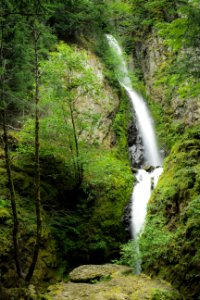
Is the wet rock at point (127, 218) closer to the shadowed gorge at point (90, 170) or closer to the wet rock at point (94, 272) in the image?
the shadowed gorge at point (90, 170)

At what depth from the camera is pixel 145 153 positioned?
18703mm

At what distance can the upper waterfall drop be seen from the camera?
Answer: 736 inches

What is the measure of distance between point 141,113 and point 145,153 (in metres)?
3.42

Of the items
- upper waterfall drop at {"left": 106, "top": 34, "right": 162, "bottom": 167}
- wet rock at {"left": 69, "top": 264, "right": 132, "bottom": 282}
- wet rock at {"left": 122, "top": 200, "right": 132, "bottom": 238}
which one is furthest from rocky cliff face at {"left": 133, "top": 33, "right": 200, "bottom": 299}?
upper waterfall drop at {"left": 106, "top": 34, "right": 162, "bottom": 167}

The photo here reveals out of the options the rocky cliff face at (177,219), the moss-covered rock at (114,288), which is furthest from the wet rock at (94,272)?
the rocky cliff face at (177,219)

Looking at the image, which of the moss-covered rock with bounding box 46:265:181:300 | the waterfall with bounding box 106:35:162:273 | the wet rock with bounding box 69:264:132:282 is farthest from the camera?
the waterfall with bounding box 106:35:162:273

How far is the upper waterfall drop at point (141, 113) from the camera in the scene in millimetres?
18703

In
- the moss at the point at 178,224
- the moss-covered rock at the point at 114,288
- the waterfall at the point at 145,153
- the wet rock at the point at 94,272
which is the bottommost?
the moss-covered rock at the point at 114,288

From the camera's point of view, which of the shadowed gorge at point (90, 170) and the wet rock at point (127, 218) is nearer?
the shadowed gorge at point (90, 170)

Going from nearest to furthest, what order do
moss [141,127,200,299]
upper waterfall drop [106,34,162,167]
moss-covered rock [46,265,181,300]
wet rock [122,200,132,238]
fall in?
moss-covered rock [46,265,181,300], moss [141,127,200,299], wet rock [122,200,132,238], upper waterfall drop [106,34,162,167]

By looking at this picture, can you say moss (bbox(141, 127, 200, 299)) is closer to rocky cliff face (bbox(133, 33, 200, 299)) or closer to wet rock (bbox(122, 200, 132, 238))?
rocky cliff face (bbox(133, 33, 200, 299))

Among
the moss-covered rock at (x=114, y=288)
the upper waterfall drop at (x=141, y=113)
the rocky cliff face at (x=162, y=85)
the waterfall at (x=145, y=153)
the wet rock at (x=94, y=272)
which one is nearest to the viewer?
the moss-covered rock at (x=114, y=288)

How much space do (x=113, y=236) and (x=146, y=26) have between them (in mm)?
18620

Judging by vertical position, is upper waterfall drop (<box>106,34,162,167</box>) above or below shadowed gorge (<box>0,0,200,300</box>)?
above
